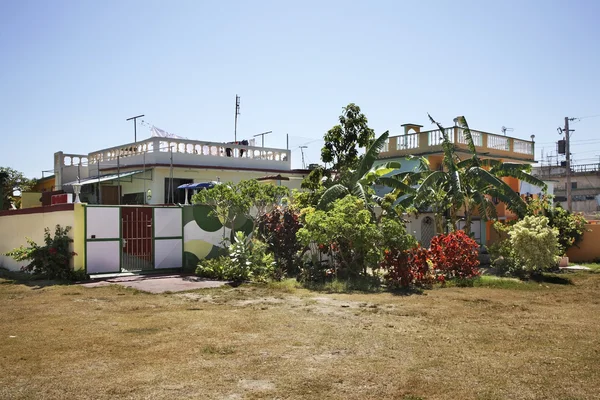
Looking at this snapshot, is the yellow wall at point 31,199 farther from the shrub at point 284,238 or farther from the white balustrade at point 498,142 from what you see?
the white balustrade at point 498,142

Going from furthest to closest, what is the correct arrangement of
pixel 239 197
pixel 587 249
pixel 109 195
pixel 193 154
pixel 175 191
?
pixel 109 195 < pixel 193 154 < pixel 175 191 < pixel 587 249 < pixel 239 197

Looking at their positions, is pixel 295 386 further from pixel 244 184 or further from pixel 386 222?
pixel 244 184

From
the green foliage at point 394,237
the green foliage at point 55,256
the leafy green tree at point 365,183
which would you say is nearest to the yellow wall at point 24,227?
the green foliage at point 55,256

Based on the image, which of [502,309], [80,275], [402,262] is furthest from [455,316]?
[80,275]

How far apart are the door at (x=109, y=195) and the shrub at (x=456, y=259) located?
45.7 ft

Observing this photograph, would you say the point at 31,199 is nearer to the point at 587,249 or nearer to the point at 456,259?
the point at 456,259

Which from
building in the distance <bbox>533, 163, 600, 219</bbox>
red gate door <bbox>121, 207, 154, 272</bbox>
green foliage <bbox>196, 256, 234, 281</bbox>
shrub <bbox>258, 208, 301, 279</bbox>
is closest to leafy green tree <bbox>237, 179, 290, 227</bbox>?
shrub <bbox>258, 208, 301, 279</bbox>

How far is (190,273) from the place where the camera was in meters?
16.5

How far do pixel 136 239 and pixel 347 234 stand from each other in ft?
21.1

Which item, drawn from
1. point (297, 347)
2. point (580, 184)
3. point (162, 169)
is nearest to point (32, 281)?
point (162, 169)

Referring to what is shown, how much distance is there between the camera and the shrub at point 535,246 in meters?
15.7

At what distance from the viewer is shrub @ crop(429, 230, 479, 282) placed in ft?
49.8

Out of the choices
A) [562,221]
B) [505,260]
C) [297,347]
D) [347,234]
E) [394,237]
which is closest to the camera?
[297,347]

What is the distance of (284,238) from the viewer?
16.3 metres
